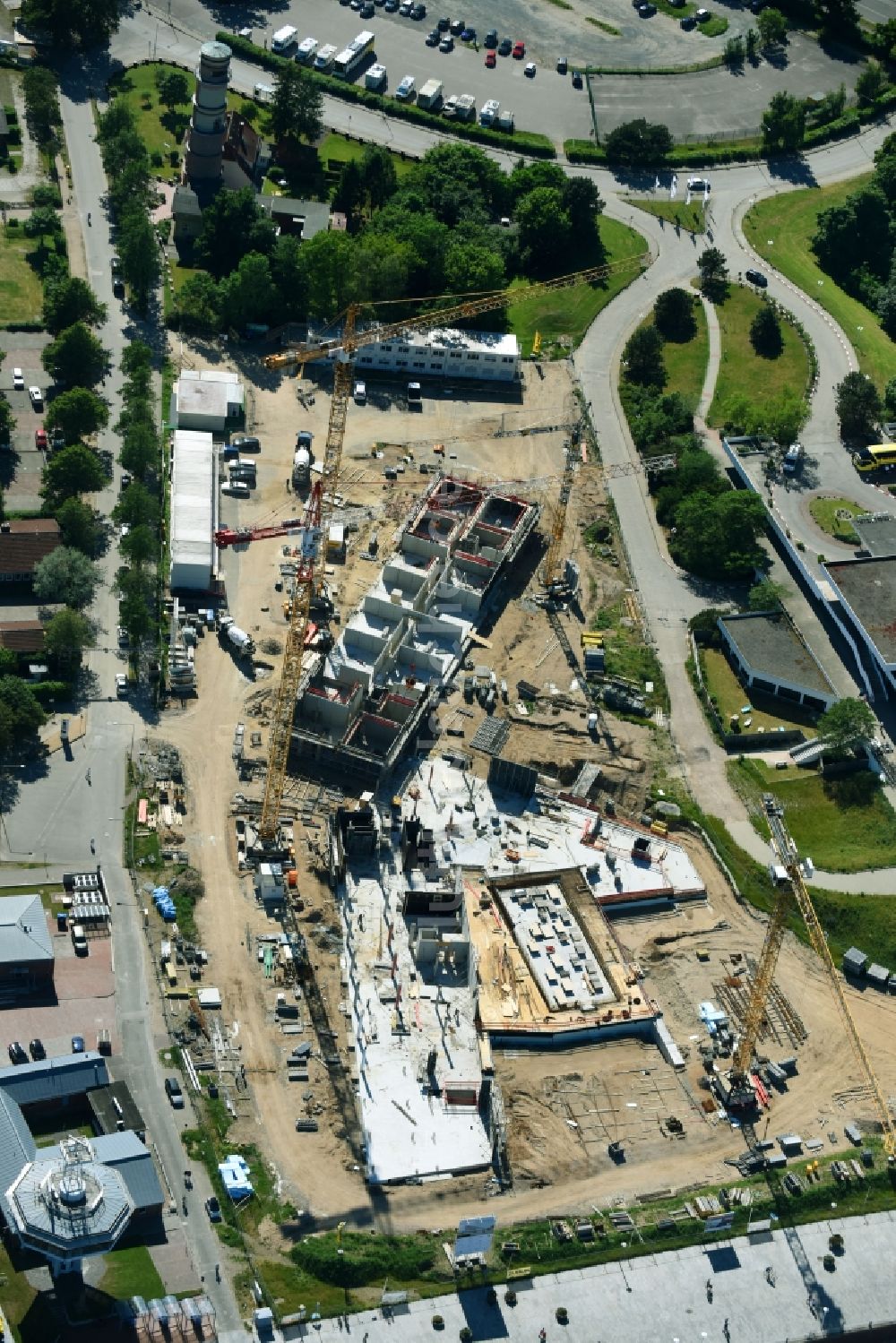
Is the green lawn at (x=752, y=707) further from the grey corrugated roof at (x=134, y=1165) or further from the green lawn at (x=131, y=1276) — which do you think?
the green lawn at (x=131, y=1276)

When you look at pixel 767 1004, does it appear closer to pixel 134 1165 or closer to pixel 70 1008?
pixel 134 1165

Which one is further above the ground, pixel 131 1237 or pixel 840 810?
pixel 840 810

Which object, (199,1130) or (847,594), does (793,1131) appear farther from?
(847,594)

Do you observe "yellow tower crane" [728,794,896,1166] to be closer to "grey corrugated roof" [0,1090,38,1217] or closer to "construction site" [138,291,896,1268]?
"construction site" [138,291,896,1268]

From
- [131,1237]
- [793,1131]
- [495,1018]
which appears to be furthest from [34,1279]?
[793,1131]

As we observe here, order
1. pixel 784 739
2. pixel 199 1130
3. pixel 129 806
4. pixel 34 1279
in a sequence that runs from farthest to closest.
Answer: pixel 784 739 < pixel 129 806 < pixel 199 1130 < pixel 34 1279

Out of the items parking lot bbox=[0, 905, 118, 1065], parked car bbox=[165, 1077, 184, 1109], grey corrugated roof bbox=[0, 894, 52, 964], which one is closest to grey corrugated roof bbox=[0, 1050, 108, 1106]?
parking lot bbox=[0, 905, 118, 1065]

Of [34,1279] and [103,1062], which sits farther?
[103,1062]
